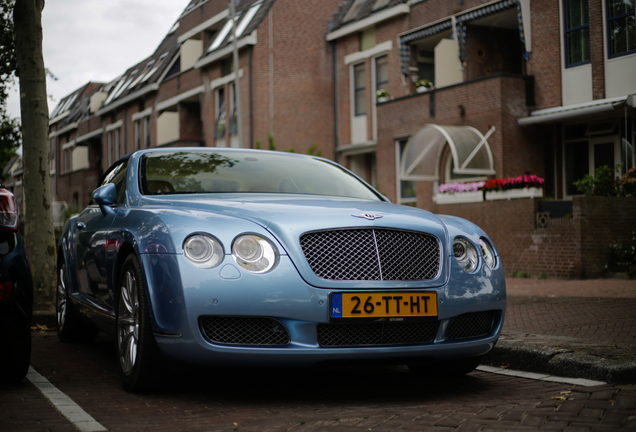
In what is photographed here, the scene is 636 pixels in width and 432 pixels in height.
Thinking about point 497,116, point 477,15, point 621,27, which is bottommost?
point 497,116

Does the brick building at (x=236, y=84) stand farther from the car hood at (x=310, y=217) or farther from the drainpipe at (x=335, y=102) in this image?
the car hood at (x=310, y=217)

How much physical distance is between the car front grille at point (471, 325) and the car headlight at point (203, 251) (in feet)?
4.49

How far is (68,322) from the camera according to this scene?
678 centimetres

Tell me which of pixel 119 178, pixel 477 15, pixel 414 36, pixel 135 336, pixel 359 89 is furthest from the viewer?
pixel 359 89

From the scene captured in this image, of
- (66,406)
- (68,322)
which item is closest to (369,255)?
(66,406)

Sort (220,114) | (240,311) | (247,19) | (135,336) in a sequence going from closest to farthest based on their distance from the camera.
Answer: (240,311) < (135,336) < (247,19) < (220,114)

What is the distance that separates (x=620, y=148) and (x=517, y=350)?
A: 13.5 m

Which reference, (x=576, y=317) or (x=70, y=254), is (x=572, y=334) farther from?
(x=70, y=254)

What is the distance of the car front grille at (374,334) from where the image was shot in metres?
4.16

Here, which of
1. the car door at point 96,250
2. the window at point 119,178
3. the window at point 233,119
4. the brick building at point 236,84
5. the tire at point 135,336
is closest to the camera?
the tire at point 135,336

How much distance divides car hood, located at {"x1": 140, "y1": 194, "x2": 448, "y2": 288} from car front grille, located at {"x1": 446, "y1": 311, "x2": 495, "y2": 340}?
11.0 inches

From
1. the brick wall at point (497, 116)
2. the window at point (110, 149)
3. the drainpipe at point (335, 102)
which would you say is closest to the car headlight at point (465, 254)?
the brick wall at point (497, 116)

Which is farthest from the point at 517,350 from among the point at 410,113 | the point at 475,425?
the point at 410,113

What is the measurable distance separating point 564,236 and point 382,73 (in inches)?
494
